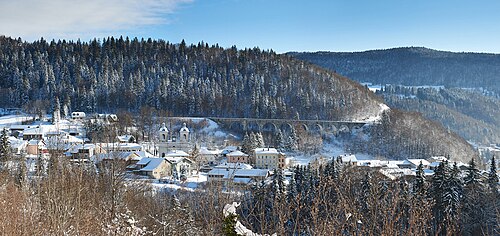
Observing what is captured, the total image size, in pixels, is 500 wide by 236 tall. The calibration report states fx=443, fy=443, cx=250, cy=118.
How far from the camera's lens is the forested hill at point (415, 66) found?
14038 cm

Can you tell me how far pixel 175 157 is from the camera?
30.0 meters

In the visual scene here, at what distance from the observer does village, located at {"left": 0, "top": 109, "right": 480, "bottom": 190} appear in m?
23.7

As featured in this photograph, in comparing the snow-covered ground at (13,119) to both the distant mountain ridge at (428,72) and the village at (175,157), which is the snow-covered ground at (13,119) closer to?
the village at (175,157)

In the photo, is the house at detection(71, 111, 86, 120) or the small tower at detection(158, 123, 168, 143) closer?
the small tower at detection(158, 123, 168, 143)

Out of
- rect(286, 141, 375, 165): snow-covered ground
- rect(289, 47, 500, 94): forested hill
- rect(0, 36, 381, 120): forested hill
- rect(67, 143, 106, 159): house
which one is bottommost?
rect(286, 141, 375, 165): snow-covered ground

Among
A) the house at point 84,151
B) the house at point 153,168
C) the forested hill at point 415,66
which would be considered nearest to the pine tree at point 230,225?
the house at point 84,151

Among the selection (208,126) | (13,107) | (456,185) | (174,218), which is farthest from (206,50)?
(174,218)

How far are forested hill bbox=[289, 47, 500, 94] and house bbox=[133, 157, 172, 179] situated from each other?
12280 cm

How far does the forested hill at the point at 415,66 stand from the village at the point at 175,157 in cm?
11083

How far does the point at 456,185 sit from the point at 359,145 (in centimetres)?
3200

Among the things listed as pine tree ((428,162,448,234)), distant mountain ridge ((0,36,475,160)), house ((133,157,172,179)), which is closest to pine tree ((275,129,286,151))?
distant mountain ridge ((0,36,475,160))

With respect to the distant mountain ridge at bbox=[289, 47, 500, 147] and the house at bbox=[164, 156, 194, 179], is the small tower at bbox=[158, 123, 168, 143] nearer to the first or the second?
the house at bbox=[164, 156, 194, 179]

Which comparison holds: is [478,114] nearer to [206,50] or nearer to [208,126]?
[206,50]

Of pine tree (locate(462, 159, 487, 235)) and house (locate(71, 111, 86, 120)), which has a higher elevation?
house (locate(71, 111, 86, 120))
